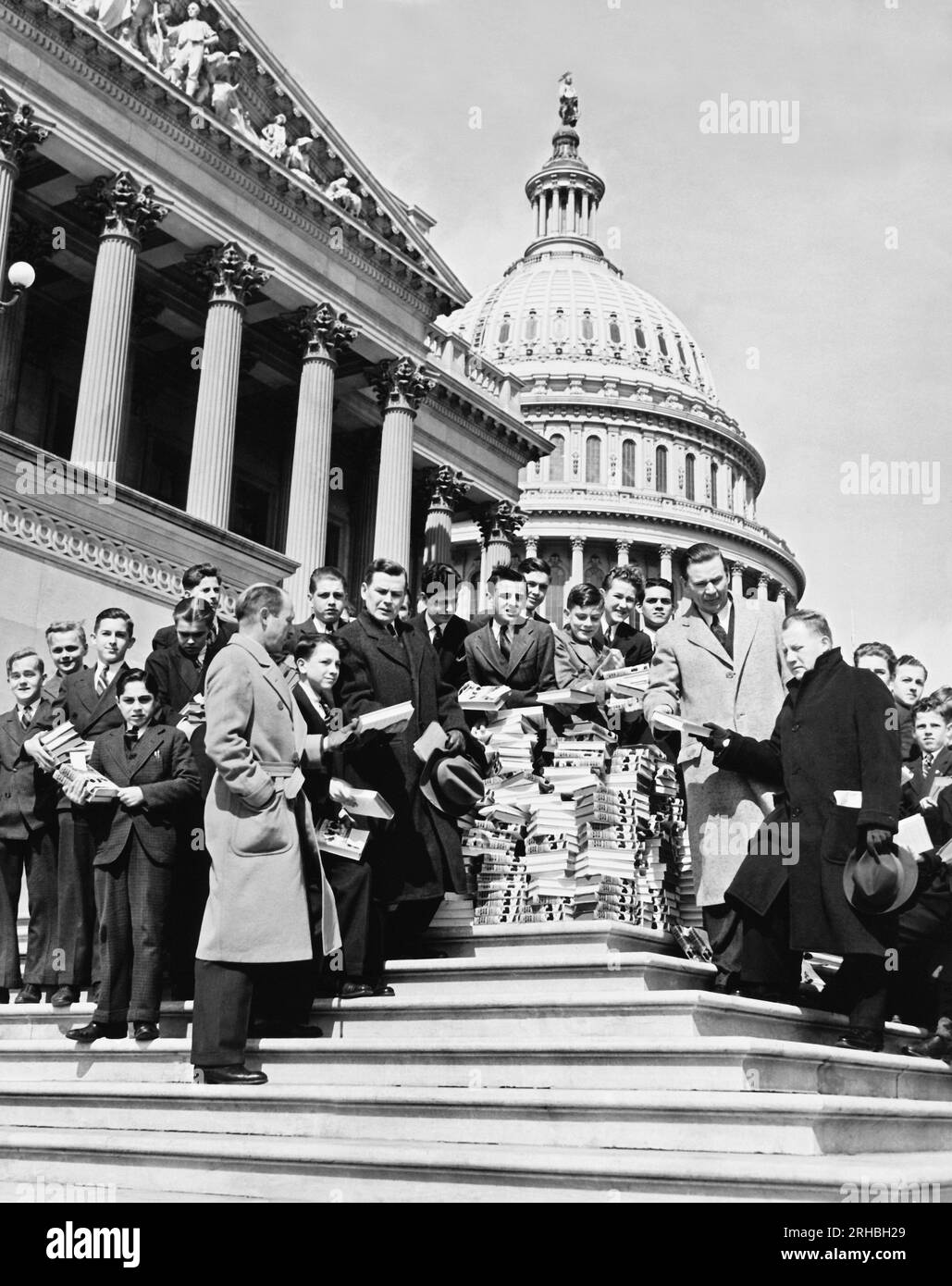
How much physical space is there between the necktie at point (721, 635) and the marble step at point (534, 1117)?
280 centimetres

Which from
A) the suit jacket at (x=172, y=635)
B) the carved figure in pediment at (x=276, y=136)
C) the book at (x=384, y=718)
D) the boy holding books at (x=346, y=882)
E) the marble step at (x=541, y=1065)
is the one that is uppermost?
the carved figure in pediment at (x=276, y=136)

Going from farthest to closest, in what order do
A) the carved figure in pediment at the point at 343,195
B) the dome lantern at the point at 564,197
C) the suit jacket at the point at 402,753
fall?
the dome lantern at the point at 564,197, the carved figure in pediment at the point at 343,195, the suit jacket at the point at 402,753

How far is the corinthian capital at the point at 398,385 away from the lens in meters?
33.8

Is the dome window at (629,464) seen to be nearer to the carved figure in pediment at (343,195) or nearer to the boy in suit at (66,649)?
the carved figure in pediment at (343,195)

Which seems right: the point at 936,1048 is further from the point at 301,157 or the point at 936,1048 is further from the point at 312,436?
the point at 301,157

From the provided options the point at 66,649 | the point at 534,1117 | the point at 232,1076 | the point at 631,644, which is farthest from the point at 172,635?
the point at 534,1117

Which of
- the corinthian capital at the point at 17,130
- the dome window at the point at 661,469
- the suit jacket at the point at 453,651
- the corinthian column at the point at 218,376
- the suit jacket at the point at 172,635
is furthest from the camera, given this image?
the dome window at the point at 661,469

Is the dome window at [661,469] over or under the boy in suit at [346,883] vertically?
over

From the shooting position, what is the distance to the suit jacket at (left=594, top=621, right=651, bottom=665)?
10.3m

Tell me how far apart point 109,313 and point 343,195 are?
8944mm

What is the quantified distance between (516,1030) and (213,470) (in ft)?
70.7

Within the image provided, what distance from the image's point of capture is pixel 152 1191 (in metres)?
6.12

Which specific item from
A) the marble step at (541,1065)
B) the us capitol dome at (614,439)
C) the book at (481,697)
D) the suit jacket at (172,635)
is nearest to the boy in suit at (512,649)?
the book at (481,697)

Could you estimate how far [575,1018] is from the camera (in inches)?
266
